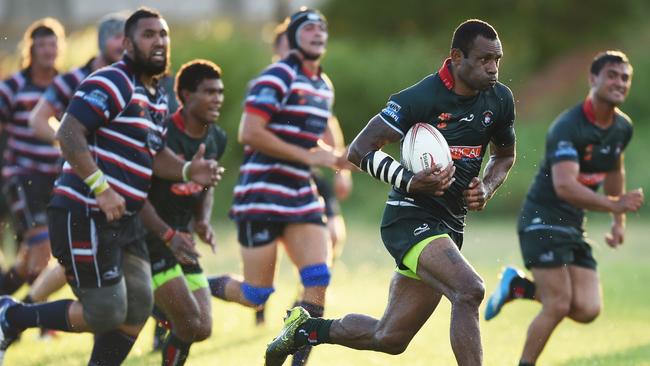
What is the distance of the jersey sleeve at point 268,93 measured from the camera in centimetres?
924

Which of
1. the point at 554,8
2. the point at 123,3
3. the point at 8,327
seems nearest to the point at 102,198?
the point at 8,327

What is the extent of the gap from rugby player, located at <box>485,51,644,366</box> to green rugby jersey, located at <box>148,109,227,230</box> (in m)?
2.36

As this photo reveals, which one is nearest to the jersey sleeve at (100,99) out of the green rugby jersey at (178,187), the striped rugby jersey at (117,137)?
the striped rugby jersey at (117,137)

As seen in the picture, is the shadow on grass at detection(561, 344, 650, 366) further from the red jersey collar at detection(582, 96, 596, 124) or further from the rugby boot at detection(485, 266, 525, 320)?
the red jersey collar at detection(582, 96, 596, 124)

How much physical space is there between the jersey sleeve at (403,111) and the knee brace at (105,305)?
1880 millimetres

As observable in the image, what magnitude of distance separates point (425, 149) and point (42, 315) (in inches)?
103

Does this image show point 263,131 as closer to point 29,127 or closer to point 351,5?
point 29,127

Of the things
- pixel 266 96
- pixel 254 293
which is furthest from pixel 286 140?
pixel 254 293

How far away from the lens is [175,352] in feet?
26.1

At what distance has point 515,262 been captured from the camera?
16.5 m

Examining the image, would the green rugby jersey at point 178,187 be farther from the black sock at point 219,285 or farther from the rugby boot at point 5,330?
the rugby boot at point 5,330

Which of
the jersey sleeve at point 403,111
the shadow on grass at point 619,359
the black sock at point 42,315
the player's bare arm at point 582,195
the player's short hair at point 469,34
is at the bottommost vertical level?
the black sock at point 42,315

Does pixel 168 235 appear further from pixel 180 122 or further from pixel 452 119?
pixel 452 119

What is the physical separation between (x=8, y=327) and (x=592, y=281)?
13.1ft
